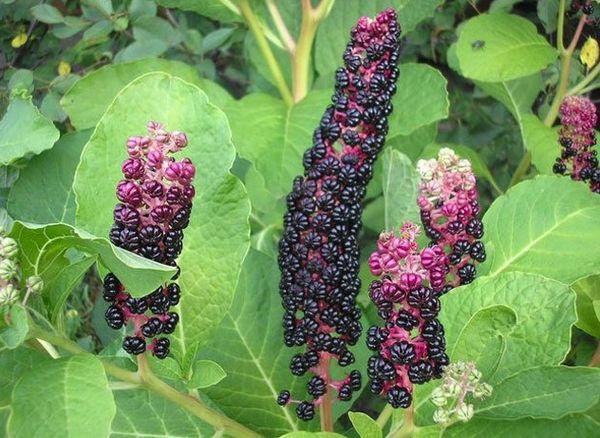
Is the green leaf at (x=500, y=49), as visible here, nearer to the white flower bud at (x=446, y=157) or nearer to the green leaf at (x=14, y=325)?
the white flower bud at (x=446, y=157)

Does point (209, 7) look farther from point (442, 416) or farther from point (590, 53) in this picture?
point (442, 416)

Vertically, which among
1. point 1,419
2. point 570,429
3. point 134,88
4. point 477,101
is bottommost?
point 477,101

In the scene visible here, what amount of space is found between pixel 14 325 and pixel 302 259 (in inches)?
14.7

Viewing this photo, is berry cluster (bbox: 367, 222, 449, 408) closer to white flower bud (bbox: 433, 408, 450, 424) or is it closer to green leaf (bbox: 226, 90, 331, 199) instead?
white flower bud (bbox: 433, 408, 450, 424)

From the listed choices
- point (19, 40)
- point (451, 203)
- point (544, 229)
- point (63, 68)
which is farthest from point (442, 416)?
point (19, 40)

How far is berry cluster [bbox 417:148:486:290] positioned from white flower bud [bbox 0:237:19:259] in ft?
1.57

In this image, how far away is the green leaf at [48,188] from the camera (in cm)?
140

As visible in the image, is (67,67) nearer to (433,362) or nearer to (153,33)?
(153,33)

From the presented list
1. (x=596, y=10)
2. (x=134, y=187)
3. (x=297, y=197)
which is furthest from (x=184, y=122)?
(x=596, y=10)

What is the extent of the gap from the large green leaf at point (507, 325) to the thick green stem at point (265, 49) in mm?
707

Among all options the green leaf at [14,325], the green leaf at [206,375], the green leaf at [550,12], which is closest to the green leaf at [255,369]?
the green leaf at [206,375]

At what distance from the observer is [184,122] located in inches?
45.8

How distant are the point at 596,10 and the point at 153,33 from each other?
99cm

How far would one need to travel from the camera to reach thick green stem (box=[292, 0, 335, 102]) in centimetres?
157
